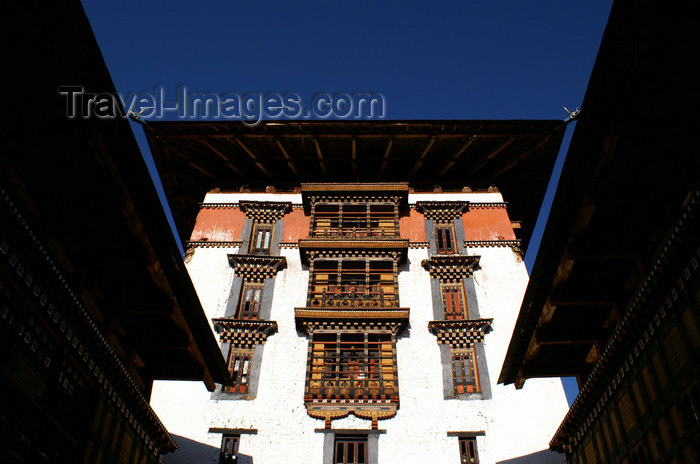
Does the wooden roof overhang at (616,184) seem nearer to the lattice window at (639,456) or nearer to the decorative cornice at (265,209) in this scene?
the lattice window at (639,456)

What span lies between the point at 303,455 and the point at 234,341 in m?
5.02

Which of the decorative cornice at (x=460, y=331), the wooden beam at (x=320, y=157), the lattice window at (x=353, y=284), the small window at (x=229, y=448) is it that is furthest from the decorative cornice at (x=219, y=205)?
the small window at (x=229, y=448)

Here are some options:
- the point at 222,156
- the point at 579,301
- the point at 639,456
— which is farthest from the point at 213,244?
the point at 639,456

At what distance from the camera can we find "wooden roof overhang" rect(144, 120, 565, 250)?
25344 millimetres

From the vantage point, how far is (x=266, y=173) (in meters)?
27.6

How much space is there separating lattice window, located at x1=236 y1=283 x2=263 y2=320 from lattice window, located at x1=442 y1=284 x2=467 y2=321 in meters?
7.16

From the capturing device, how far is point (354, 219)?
25.1 meters

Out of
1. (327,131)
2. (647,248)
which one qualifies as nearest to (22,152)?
(647,248)

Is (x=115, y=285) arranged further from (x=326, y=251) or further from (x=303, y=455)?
(x=326, y=251)

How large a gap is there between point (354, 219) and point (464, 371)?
8549 mm

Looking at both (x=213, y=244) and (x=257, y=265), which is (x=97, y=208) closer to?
(x=257, y=265)

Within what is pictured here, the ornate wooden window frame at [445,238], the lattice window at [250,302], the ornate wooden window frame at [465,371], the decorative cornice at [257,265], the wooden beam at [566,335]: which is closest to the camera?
the wooden beam at [566,335]

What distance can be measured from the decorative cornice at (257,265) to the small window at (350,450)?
746 cm

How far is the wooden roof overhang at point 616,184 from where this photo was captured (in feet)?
24.7
